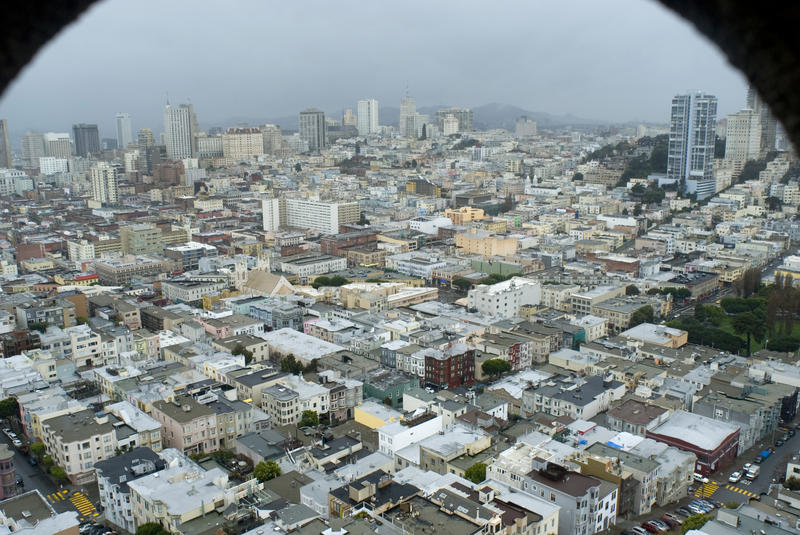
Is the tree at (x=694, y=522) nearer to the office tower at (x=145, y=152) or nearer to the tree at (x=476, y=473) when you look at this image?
the tree at (x=476, y=473)

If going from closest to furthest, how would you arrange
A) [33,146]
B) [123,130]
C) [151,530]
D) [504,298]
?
[151,530], [504,298], [33,146], [123,130]

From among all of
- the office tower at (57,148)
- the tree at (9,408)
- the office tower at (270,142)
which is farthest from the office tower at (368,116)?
the tree at (9,408)

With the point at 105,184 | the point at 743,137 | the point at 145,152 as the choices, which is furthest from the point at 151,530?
the point at 145,152

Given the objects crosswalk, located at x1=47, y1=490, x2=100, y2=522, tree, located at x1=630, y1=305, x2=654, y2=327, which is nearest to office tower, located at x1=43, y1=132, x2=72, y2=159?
tree, located at x1=630, y1=305, x2=654, y2=327

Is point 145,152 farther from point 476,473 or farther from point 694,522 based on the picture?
point 694,522

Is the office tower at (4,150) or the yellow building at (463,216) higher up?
the office tower at (4,150)
